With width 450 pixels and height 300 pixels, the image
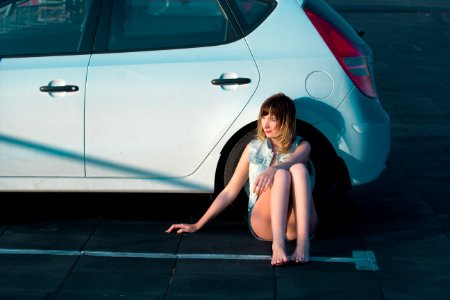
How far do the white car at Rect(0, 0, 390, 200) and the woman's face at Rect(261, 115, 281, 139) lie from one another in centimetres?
20

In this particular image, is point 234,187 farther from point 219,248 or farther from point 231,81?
point 231,81

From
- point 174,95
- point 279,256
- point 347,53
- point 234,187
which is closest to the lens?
point 279,256

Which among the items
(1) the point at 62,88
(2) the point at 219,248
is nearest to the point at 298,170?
(2) the point at 219,248

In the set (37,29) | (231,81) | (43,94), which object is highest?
(37,29)

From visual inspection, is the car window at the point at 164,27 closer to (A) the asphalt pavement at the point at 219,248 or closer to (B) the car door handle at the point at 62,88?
(B) the car door handle at the point at 62,88

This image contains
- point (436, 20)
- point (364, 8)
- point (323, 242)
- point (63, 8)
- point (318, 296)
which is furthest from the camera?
point (364, 8)

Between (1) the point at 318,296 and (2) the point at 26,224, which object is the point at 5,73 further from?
(1) the point at 318,296

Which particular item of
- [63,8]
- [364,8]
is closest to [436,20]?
[364,8]

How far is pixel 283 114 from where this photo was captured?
6164 mm

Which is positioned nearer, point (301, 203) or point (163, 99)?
point (301, 203)

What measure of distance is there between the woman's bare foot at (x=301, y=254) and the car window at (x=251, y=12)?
1427 mm

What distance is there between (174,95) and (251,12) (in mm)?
739

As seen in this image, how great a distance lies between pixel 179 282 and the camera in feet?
18.3

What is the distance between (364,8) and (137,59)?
2542 centimetres
